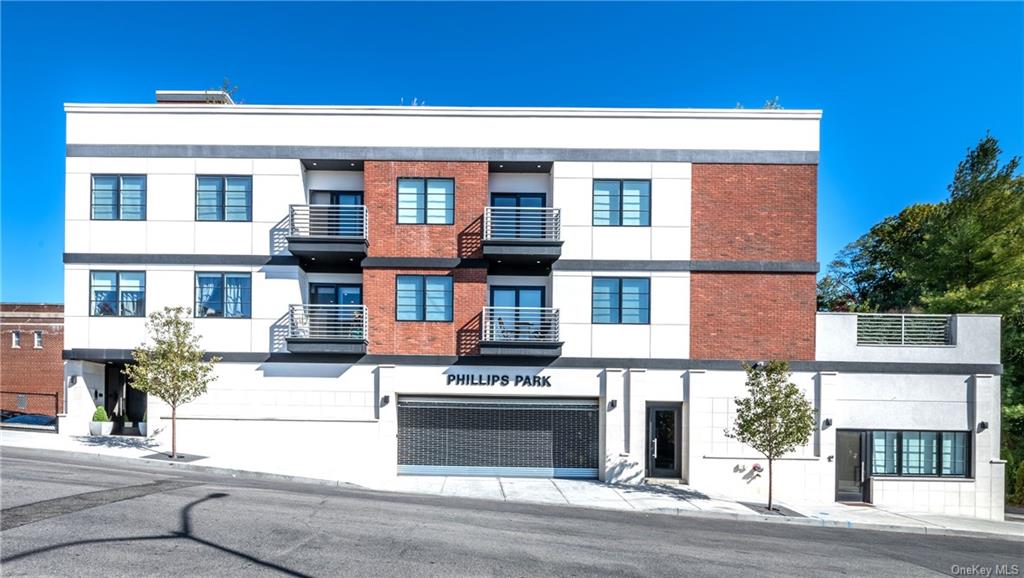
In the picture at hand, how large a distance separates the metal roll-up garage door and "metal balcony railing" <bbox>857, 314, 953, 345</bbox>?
9.27 meters

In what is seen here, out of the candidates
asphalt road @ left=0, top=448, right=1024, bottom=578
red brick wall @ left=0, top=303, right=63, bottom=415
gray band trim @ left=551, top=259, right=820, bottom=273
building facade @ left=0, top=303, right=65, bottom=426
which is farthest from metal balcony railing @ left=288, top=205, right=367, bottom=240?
red brick wall @ left=0, top=303, right=63, bottom=415

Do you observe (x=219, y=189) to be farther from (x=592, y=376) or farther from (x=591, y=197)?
(x=592, y=376)

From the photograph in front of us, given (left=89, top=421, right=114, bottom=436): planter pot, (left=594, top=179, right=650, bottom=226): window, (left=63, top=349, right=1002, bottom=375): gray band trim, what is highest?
(left=594, top=179, right=650, bottom=226): window

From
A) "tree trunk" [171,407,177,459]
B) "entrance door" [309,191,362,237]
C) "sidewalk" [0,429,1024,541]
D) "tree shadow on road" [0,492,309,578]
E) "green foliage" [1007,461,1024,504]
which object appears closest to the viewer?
"tree shadow on road" [0,492,309,578]

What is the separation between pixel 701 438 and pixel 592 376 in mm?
3941

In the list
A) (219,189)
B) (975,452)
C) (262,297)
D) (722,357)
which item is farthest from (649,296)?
(219,189)

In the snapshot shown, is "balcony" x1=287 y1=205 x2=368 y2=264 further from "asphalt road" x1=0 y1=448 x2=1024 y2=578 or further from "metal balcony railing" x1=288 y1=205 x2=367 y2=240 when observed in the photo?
"asphalt road" x1=0 y1=448 x2=1024 y2=578

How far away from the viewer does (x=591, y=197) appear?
64.9ft

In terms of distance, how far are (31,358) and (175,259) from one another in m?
27.7

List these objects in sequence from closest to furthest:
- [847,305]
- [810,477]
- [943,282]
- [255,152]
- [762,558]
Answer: [762,558] < [810,477] < [255,152] < [943,282] < [847,305]

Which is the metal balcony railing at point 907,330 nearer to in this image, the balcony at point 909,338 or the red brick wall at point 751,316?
the balcony at point 909,338

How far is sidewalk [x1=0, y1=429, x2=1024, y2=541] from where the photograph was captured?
1552 cm
